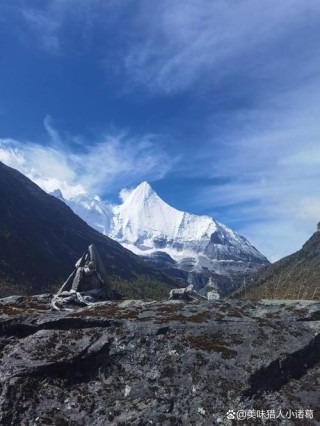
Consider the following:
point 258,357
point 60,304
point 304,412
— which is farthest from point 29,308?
point 304,412

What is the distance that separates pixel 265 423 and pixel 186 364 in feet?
14.4

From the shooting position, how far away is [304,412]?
1816 cm

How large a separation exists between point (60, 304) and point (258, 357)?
44.9 ft

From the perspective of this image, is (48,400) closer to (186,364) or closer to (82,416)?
(82,416)

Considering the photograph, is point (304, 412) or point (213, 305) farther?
point (213, 305)

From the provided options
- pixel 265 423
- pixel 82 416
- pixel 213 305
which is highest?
pixel 213 305

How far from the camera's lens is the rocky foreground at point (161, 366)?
60.6ft

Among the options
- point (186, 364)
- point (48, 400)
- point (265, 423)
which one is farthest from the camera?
point (186, 364)

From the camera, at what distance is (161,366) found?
20719 mm

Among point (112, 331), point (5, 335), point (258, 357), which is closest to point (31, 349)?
point (5, 335)

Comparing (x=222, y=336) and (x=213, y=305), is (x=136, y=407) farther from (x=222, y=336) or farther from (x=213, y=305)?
(x=213, y=305)

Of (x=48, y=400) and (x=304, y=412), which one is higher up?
(x=304, y=412)

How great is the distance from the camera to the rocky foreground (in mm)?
18469

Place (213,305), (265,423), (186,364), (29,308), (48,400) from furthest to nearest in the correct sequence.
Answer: (29,308)
(213,305)
(186,364)
(48,400)
(265,423)
